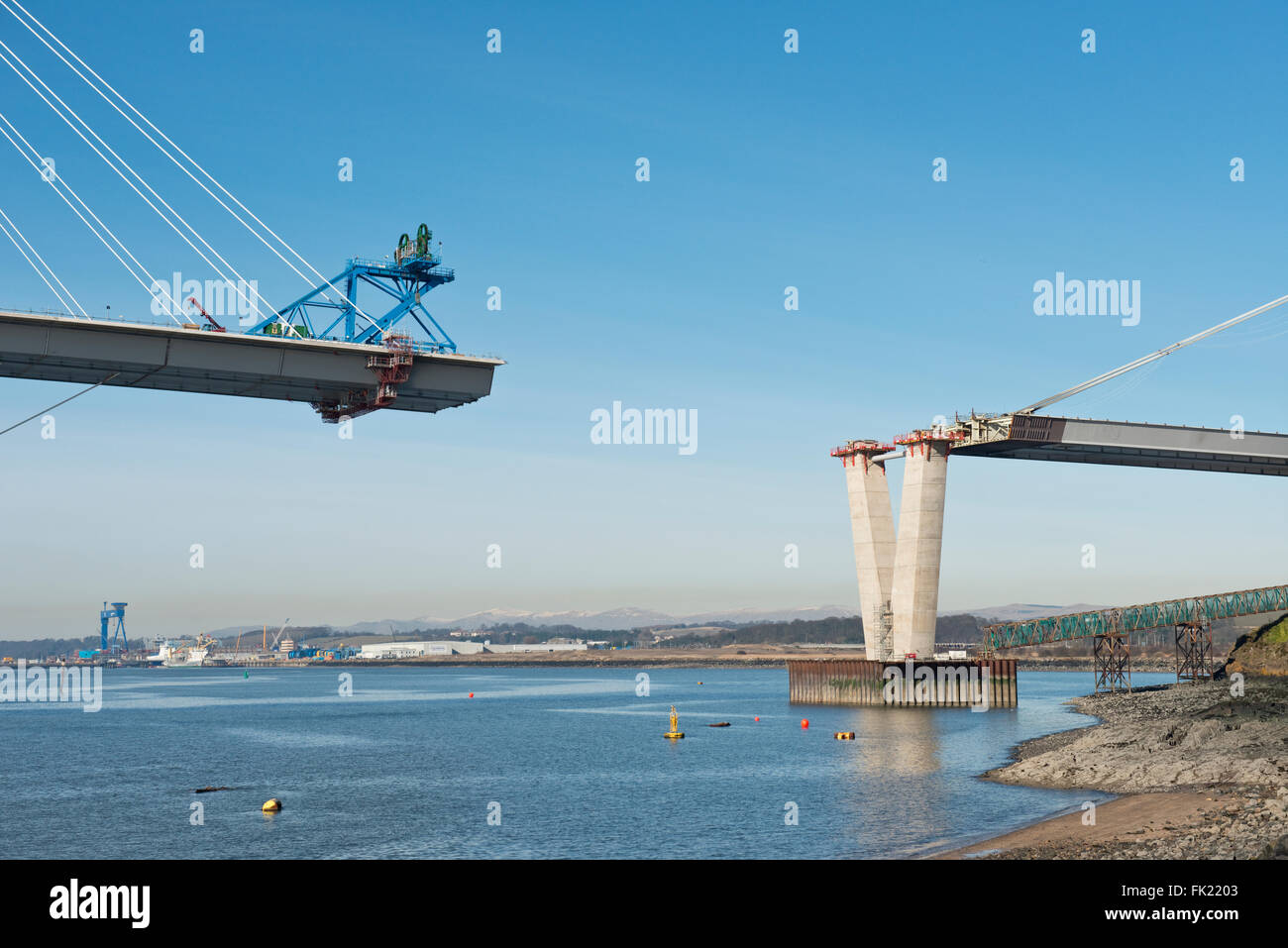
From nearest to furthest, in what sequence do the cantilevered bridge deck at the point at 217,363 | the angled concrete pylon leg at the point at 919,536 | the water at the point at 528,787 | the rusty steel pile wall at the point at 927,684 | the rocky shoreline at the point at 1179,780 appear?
the rocky shoreline at the point at 1179,780
the water at the point at 528,787
the cantilevered bridge deck at the point at 217,363
the angled concrete pylon leg at the point at 919,536
the rusty steel pile wall at the point at 927,684

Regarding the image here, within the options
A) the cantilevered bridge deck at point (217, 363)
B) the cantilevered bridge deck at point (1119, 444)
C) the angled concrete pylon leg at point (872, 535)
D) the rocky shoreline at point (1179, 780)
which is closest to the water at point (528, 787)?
the rocky shoreline at point (1179, 780)

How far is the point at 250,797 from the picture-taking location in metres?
55.7

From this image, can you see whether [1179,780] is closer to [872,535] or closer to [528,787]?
[528,787]

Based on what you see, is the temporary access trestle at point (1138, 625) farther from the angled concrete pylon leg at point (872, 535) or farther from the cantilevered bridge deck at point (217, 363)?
the cantilevered bridge deck at point (217, 363)

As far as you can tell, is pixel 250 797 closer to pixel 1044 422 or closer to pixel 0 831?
pixel 0 831

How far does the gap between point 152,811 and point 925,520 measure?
72213mm

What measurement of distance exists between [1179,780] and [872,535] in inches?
2577

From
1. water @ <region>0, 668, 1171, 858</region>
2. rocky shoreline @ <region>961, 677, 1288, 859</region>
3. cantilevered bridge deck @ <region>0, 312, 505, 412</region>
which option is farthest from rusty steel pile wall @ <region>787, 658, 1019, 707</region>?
cantilevered bridge deck @ <region>0, 312, 505, 412</region>

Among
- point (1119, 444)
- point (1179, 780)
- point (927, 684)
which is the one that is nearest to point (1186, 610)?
point (1119, 444)

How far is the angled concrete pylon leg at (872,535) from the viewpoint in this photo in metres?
111

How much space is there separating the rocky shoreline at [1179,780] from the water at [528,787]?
2.80 m

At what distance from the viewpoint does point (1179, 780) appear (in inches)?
1837

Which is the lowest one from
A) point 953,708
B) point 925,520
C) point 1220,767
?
point 953,708
